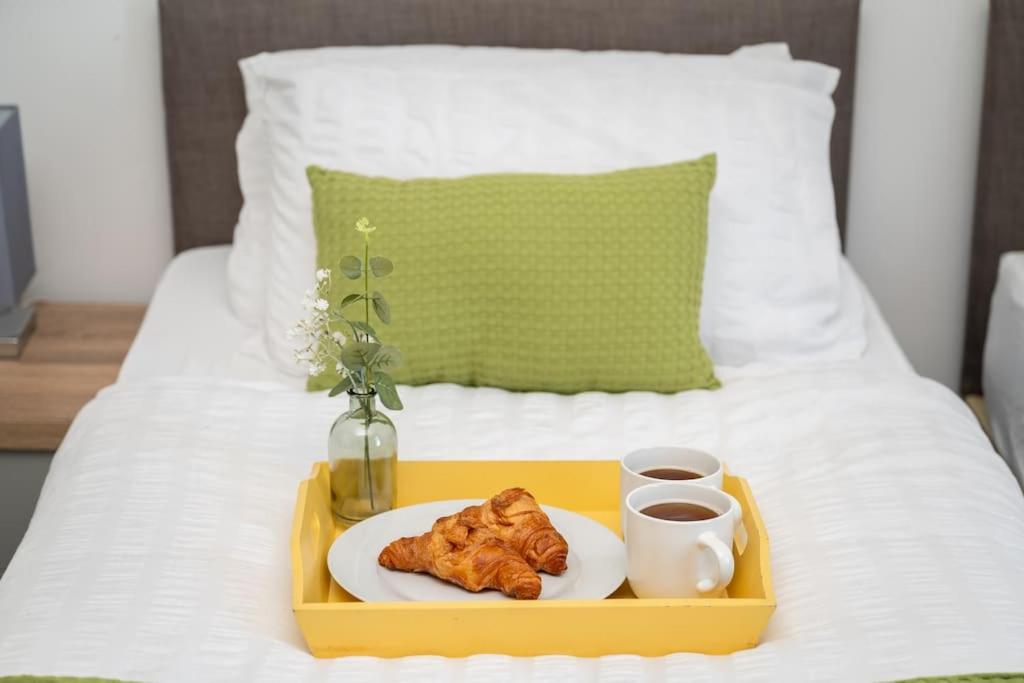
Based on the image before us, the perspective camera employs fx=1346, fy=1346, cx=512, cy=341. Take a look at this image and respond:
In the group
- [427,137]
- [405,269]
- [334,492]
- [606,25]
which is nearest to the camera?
[334,492]

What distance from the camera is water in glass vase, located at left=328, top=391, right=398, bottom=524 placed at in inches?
54.1

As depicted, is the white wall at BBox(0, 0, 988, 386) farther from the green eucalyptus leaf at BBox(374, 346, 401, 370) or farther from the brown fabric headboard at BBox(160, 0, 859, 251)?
the green eucalyptus leaf at BBox(374, 346, 401, 370)

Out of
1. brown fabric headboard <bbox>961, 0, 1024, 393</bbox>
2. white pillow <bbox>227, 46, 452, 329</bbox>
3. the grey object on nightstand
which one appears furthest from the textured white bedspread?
brown fabric headboard <bbox>961, 0, 1024, 393</bbox>

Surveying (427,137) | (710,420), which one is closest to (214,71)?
(427,137)

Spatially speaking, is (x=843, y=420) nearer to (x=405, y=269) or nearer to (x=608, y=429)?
(x=608, y=429)

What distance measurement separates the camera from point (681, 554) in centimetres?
117

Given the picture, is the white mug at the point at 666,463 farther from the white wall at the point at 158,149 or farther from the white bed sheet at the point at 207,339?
the white wall at the point at 158,149

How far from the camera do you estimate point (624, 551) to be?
130 cm

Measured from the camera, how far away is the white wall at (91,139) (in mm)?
2307

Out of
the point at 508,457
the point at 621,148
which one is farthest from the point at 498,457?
the point at 621,148

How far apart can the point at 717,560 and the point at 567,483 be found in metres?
0.33

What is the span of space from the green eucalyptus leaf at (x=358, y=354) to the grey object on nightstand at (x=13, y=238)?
994 mm

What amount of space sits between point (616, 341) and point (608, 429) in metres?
0.15

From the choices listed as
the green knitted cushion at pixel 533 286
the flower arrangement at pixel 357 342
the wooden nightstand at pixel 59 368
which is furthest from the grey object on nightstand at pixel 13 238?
the flower arrangement at pixel 357 342
